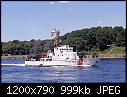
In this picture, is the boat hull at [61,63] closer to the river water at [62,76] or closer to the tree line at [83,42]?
the river water at [62,76]

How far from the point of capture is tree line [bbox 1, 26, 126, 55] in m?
43.2

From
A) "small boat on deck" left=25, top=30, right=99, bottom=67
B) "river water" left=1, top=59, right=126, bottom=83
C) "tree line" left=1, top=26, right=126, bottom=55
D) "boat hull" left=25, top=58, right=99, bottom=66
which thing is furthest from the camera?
"tree line" left=1, top=26, right=126, bottom=55

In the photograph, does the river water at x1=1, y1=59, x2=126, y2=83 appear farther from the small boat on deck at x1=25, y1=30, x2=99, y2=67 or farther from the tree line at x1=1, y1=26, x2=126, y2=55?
the tree line at x1=1, y1=26, x2=126, y2=55

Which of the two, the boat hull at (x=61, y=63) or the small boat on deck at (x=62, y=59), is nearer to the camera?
the small boat on deck at (x=62, y=59)

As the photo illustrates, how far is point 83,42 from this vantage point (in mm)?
45750

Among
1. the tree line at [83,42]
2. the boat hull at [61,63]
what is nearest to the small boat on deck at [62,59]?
the boat hull at [61,63]

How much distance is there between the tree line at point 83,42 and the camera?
43188 mm

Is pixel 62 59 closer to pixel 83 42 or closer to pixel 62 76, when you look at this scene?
pixel 62 76

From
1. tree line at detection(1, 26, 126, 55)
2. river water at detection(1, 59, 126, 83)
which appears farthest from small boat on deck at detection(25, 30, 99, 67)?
tree line at detection(1, 26, 126, 55)

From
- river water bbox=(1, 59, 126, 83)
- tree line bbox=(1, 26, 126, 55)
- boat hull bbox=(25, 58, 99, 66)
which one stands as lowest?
river water bbox=(1, 59, 126, 83)

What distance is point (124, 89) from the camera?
6.02 metres

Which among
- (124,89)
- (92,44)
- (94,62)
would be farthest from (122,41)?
(124,89)

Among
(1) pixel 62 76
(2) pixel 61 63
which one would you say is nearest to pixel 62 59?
(2) pixel 61 63

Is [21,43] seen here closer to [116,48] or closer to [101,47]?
[101,47]
